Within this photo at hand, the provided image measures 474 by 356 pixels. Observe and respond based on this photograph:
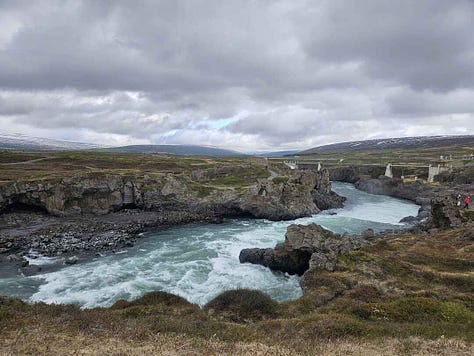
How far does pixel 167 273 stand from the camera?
37156 mm

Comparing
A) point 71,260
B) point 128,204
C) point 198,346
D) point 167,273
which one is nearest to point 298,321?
point 198,346

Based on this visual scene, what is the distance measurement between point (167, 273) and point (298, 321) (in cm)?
2350

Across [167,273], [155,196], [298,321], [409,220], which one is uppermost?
[298,321]

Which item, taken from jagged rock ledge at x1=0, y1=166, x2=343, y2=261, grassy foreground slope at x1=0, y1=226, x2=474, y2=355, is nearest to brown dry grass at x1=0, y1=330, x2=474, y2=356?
grassy foreground slope at x1=0, y1=226, x2=474, y2=355

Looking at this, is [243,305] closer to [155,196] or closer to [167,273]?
[167,273]

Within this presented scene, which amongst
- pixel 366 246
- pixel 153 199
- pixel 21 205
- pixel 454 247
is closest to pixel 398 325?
pixel 366 246

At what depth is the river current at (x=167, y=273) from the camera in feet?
103

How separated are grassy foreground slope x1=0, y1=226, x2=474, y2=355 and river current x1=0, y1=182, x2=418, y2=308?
8427mm

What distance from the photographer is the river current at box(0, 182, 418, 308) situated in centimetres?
3141

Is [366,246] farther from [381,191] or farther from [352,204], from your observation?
[381,191]

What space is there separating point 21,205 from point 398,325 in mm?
73978

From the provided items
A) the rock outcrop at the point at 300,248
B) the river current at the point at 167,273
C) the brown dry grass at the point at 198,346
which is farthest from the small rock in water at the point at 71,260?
the brown dry grass at the point at 198,346

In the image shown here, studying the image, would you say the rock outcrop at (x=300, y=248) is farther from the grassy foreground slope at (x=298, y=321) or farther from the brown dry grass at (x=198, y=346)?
the brown dry grass at (x=198, y=346)

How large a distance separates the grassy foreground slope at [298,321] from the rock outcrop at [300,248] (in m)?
6.38
